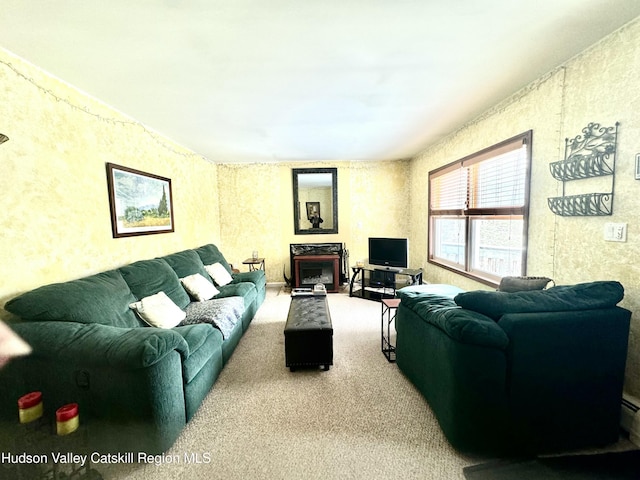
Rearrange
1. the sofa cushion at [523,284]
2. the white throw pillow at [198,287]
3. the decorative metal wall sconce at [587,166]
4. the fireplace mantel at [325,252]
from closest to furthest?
1. the decorative metal wall sconce at [587,166]
2. the sofa cushion at [523,284]
3. the white throw pillow at [198,287]
4. the fireplace mantel at [325,252]

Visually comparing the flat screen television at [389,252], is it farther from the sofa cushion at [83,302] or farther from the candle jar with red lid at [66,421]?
the candle jar with red lid at [66,421]

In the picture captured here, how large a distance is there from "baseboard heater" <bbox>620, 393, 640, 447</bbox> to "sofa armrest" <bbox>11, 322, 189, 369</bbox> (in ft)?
9.02

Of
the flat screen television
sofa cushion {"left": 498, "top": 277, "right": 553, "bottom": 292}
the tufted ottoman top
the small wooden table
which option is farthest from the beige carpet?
the small wooden table

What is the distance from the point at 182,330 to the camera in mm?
2023

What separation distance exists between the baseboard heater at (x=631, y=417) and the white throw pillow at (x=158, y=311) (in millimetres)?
3207

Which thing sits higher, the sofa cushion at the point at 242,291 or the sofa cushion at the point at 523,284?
the sofa cushion at the point at 523,284

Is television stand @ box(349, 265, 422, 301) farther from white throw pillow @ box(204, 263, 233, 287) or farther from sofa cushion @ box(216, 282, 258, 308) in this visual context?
white throw pillow @ box(204, 263, 233, 287)

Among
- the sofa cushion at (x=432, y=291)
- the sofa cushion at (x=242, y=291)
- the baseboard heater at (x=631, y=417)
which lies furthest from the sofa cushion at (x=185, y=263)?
the baseboard heater at (x=631, y=417)

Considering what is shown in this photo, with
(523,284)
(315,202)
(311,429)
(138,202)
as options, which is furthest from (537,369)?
(315,202)

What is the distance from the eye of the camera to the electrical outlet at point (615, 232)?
162 cm

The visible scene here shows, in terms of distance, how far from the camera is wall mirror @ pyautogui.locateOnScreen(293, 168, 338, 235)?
205 inches

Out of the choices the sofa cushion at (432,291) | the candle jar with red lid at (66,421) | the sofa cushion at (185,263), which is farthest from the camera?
the sofa cushion at (185,263)

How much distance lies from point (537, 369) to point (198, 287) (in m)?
3.08

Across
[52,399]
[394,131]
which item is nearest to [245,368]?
[52,399]
